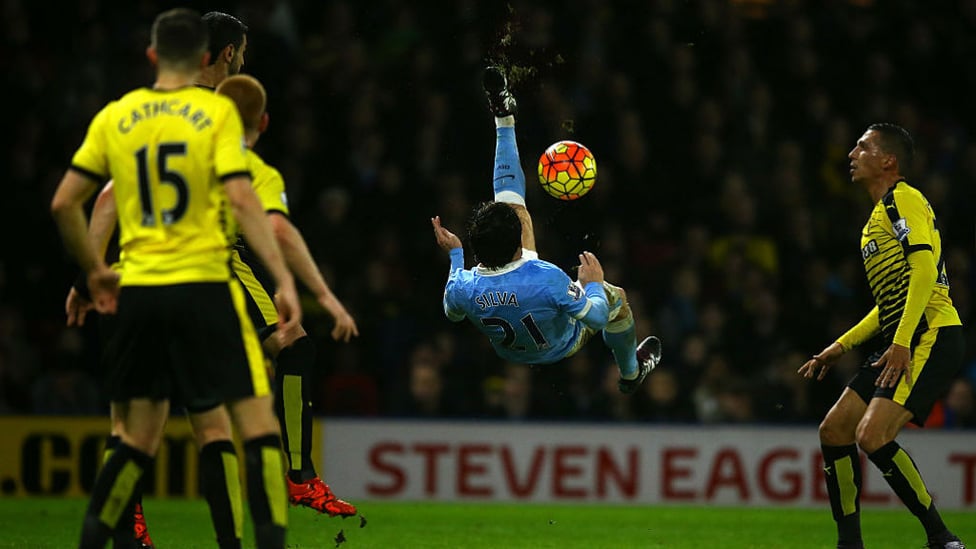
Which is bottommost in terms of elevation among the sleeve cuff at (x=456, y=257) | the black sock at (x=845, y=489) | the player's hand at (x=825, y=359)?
the black sock at (x=845, y=489)

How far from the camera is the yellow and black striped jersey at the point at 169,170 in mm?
5340

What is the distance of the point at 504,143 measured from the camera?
841cm

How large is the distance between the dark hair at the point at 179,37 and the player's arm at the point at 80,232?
0.57 meters

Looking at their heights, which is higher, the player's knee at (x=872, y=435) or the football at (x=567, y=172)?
the football at (x=567, y=172)

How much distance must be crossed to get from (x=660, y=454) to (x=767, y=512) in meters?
1.30

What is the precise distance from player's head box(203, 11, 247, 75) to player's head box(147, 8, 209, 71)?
69.9 inches

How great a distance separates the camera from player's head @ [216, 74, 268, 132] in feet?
20.5

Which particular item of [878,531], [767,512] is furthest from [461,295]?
[767,512]

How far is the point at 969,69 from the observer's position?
16.7 meters

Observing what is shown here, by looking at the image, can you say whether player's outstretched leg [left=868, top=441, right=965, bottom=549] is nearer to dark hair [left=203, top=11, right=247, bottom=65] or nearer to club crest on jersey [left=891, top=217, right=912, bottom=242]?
club crest on jersey [left=891, top=217, right=912, bottom=242]

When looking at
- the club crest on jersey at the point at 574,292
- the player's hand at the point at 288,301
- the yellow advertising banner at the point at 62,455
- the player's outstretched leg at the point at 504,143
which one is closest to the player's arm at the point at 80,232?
the player's hand at the point at 288,301

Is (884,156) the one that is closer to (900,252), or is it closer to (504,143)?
(900,252)

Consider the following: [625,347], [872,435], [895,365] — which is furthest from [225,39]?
[872,435]

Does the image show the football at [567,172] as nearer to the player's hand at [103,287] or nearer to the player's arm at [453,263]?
the player's arm at [453,263]
